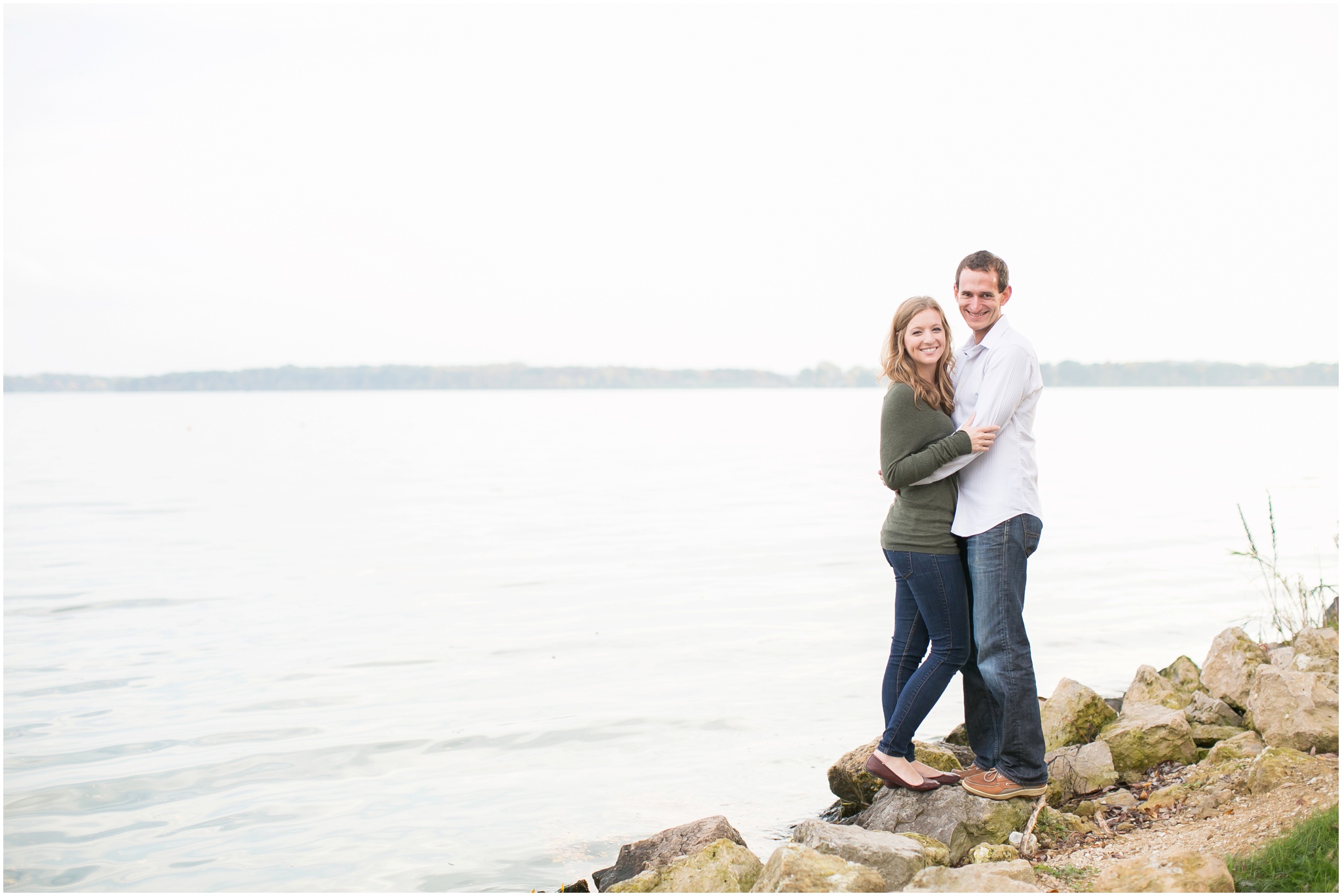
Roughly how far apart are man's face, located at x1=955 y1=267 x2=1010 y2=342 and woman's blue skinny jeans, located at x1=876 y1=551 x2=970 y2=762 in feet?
3.39

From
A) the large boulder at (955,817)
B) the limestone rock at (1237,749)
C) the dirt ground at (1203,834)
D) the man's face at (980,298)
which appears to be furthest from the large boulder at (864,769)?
the man's face at (980,298)

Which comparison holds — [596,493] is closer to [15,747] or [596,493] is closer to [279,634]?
[279,634]

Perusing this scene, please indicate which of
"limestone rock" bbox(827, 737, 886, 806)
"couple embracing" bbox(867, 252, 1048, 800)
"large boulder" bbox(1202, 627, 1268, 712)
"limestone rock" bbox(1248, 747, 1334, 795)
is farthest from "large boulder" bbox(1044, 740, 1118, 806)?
"large boulder" bbox(1202, 627, 1268, 712)

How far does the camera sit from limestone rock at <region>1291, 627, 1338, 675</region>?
690cm

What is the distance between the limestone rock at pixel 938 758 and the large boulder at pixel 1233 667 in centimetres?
212

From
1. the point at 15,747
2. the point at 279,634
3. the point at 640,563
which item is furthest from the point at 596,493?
the point at 15,747

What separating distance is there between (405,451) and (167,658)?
33045mm

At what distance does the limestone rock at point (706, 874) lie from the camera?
4520mm

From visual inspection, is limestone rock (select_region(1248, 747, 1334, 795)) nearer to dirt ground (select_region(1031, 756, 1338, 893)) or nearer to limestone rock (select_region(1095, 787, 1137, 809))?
dirt ground (select_region(1031, 756, 1338, 893))

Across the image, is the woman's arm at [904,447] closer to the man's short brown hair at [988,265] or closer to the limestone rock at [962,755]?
the man's short brown hair at [988,265]

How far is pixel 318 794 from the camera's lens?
716 centimetres

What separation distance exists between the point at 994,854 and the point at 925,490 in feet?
5.28

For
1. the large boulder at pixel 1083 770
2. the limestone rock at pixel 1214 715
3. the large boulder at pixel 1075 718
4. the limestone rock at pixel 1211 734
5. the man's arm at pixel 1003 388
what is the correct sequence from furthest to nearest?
1. the limestone rock at pixel 1214 715
2. the large boulder at pixel 1075 718
3. the limestone rock at pixel 1211 734
4. the large boulder at pixel 1083 770
5. the man's arm at pixel 1003 388

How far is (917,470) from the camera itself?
469cm
